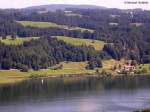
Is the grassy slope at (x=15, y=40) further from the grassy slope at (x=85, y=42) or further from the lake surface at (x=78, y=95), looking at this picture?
the lake surface at (x=78, y=95)

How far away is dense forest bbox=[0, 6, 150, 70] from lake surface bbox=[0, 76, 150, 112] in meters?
12.3

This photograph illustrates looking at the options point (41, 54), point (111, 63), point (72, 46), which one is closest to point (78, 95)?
point (41, 54)

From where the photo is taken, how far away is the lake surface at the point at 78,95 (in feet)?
194

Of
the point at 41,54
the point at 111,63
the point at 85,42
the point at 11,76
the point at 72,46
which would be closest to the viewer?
the point at 11,76

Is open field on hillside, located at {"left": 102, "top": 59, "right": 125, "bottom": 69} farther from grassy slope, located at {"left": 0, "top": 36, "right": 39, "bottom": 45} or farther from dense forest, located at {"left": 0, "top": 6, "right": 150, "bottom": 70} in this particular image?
grassy slope, located at {"left": 0, "top": 36, "right": 39, "bottom": 45}

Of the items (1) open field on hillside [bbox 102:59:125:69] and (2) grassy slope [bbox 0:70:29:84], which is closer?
(2) grassy slope [bbox 0:70:29:84]

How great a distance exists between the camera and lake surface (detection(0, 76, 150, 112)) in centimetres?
5928

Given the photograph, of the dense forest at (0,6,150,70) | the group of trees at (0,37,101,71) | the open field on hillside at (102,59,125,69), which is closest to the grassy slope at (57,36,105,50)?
the dense forest at (0,6,150,70)

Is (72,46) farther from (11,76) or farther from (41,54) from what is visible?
(11,76)

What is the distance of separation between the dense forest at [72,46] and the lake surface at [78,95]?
1233 cm

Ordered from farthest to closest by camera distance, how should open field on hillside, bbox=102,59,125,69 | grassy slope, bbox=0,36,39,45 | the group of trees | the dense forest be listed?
grassy slope, bbox=0,36,39,45, open field on hillside, bbox=102,59,125,69, the dense forest, the group of trees

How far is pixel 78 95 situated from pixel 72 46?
40.1m

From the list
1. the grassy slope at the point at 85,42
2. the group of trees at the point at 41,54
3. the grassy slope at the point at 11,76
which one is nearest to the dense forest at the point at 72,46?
the group of trees at the point at 41,54

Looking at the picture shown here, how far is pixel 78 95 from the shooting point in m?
70.1
